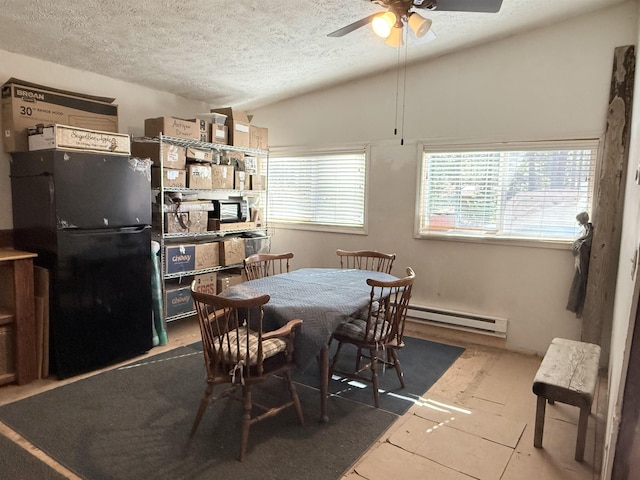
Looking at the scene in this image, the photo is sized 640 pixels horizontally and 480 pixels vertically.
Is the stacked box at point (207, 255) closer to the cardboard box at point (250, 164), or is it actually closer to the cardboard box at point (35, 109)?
the cardboard box at point (250, 164)

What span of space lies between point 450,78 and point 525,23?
722 millimetres

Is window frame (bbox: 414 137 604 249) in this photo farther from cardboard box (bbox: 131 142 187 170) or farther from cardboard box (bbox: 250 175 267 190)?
cardboard box (bbox: 131 142 187 170)

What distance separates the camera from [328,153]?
15.3ft

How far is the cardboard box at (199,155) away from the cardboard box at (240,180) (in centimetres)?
38

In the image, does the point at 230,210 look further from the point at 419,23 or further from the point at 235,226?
the point at 419,23

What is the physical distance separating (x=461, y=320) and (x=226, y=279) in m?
2.37

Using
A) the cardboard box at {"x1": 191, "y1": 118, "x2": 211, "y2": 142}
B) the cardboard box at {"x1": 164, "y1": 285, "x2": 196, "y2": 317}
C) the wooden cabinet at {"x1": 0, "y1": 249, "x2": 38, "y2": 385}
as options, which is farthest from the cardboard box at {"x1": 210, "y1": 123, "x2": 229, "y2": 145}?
the wooden cabinet at {"x1": 0, "y1": 249, "x2": 38, "y2": 385}

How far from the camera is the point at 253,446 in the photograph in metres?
2.29

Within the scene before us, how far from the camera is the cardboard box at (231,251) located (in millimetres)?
4328

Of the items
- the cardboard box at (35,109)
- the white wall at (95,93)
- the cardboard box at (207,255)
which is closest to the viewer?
the cardboard box at (35,109)

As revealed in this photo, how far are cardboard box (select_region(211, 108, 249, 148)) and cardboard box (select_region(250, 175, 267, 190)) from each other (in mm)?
402

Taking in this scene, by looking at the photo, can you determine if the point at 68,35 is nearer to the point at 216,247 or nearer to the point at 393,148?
the point at 216,247

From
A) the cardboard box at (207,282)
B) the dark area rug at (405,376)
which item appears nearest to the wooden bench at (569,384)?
the dark area rug at (405,376)

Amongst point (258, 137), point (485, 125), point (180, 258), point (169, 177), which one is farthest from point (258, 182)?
point (485, 125)
